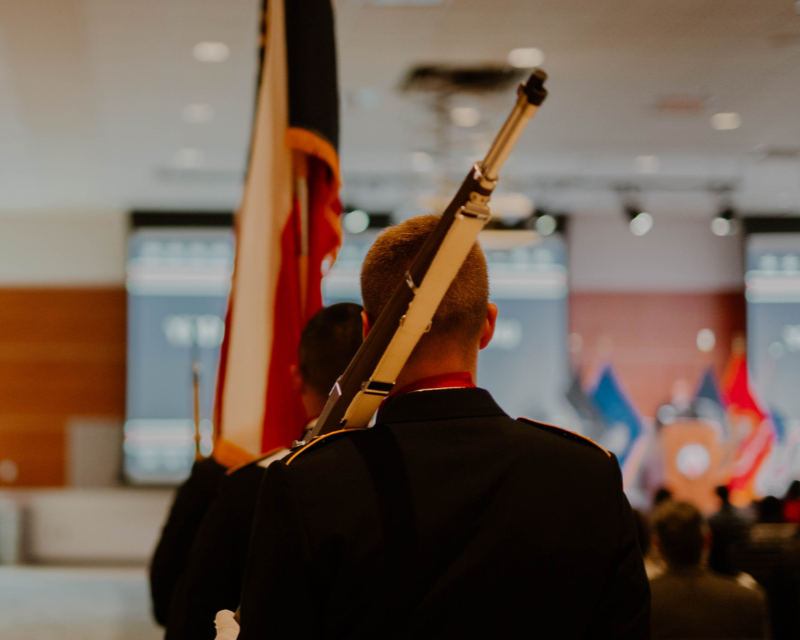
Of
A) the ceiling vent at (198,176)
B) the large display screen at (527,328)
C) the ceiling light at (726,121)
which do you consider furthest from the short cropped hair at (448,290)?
the large display screen at (527,328)

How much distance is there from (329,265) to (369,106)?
497 centimetres

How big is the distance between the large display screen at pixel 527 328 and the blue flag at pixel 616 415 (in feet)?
1.46

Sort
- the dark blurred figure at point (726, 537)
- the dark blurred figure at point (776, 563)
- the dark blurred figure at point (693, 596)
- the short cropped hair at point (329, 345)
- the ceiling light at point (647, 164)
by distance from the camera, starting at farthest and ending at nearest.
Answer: the ceiling light at point (647, 164), the dark blurred figure at point (726, 537), the dark blurred figure at point (776, 563), the dark blurred figure at point (693, 596), the short cropped hair at point (329, 345)

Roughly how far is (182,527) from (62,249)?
9.14 metres

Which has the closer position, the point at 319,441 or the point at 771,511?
the point at 319,441

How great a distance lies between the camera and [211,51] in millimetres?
5637

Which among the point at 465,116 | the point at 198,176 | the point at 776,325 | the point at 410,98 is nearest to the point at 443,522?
the point at 410,98

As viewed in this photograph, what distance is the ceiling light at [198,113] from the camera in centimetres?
679

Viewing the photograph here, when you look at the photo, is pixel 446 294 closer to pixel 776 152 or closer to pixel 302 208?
pixel 302 208

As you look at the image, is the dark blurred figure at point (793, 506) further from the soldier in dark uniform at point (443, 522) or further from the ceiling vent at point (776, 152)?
the soldier in dark uniform at point (443, 522)

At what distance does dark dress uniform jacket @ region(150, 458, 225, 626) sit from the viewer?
2.02 m

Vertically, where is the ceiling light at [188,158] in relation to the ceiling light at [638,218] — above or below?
above

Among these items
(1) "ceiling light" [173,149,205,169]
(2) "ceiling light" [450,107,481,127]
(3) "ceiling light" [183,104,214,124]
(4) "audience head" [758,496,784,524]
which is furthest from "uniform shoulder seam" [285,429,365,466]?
(1) "ceiling light" [173,149,205,169]

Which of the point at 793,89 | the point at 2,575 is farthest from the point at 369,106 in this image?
the point at 2,575
